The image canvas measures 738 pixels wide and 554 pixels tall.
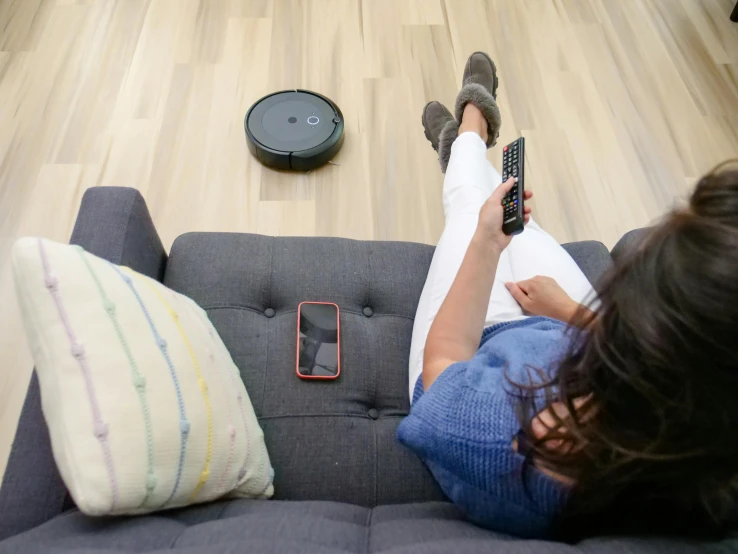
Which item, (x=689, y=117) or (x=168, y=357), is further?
(x=689, y=117)

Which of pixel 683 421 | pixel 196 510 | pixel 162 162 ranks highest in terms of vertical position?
pixel 683 421

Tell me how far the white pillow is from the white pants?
0.36 m

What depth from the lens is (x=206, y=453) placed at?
0.67 m

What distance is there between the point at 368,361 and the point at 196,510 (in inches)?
14.3

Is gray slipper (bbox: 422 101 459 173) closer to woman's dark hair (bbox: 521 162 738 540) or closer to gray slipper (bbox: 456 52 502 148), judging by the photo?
gray slipper (bbox: 456 52 502 148)

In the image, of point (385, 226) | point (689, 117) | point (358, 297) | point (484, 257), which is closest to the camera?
point (484, 257)

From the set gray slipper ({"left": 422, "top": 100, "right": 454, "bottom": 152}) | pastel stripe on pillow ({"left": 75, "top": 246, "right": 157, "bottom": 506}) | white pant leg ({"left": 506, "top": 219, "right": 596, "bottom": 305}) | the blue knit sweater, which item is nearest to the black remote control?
white pant leg ({"left": 506, "top": 219, "right": 596, "bottom": 305})

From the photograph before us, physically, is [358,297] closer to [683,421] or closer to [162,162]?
[683,421]

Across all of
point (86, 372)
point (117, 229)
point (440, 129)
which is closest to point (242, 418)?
point (86, 372)

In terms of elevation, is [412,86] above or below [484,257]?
below

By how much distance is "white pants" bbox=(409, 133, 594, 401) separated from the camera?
0.95 meters

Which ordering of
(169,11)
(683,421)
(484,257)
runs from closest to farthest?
(683,421) → (484,257) → (169,11)

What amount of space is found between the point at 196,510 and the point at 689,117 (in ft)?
6.28

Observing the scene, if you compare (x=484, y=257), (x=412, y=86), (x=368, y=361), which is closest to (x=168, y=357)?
(x=368, y=361)
